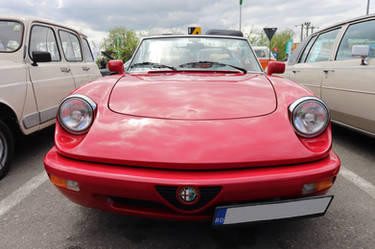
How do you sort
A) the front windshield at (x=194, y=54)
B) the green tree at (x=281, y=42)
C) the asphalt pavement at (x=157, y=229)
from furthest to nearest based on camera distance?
1. the green tree at (x=281, y=42)
2. the front windshield at (x=194, y=54)
3. the asphalt pavement at (x=157, y=229)

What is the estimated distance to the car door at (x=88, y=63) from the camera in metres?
4.83

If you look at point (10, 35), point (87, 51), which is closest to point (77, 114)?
point (10, 35)

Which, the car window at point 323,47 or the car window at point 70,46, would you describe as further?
the car window at point 70,46

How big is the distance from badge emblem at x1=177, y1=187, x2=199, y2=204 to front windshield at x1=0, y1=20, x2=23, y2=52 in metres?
2.95

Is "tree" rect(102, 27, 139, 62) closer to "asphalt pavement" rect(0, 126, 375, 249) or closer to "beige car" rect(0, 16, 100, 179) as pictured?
"beige car" rect(0, 16, 100, 179)

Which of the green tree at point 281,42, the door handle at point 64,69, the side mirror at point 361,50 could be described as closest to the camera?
the side mirror at point 361,50

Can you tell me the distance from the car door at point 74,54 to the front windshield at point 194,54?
191cm

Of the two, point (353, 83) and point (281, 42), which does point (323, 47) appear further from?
point (281, 42)

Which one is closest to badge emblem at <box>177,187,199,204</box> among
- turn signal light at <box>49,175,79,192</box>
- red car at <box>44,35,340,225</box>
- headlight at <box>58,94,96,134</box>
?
red car at <box>44,35,340,225</box>

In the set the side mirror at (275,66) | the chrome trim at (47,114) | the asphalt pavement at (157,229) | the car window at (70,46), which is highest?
the car window at (70,46)

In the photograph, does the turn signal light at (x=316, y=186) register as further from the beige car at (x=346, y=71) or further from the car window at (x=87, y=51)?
the car window at (x=87, y=51)

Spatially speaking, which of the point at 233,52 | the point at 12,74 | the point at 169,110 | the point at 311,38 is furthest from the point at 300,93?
the point at 311,38

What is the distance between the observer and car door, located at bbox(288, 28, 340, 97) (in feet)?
13.4

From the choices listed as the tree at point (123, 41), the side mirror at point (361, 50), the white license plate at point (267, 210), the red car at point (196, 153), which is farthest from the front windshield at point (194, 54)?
the tree at point (123, 41)
